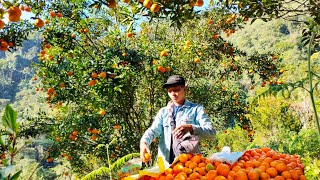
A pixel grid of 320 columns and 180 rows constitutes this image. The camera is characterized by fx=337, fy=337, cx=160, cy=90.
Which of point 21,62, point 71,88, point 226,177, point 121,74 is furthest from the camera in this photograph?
point 21,62

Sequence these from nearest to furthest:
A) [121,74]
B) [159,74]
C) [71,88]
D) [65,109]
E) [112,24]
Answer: [121,74], [71,88], [159,74], [65,109], [112,24]

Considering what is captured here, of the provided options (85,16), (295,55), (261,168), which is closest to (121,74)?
(85,16)

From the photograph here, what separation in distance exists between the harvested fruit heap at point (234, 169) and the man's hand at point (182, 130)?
0.18 meters

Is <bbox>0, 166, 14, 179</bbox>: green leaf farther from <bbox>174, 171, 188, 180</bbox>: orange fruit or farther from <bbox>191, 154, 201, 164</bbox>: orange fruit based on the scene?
<bbox>191, 154, 201, 164</bbox>: orange fruit

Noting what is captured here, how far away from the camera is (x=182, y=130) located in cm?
243

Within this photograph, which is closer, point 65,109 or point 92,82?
point 92,82

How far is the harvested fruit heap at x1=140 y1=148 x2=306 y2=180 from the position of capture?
201 centimetres

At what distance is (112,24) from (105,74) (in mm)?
2950

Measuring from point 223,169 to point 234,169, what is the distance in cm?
9

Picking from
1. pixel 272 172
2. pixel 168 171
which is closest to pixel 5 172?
pixel 168 171

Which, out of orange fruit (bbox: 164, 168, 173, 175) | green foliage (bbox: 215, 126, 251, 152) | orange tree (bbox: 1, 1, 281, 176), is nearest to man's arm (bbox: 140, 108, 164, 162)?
orange fruit (bbox: 164, 168, 173, 175)

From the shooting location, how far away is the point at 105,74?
4.71m

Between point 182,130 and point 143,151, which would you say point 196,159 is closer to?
point 182,130

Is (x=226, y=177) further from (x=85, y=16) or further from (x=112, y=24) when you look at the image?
(x=112, y=24)
